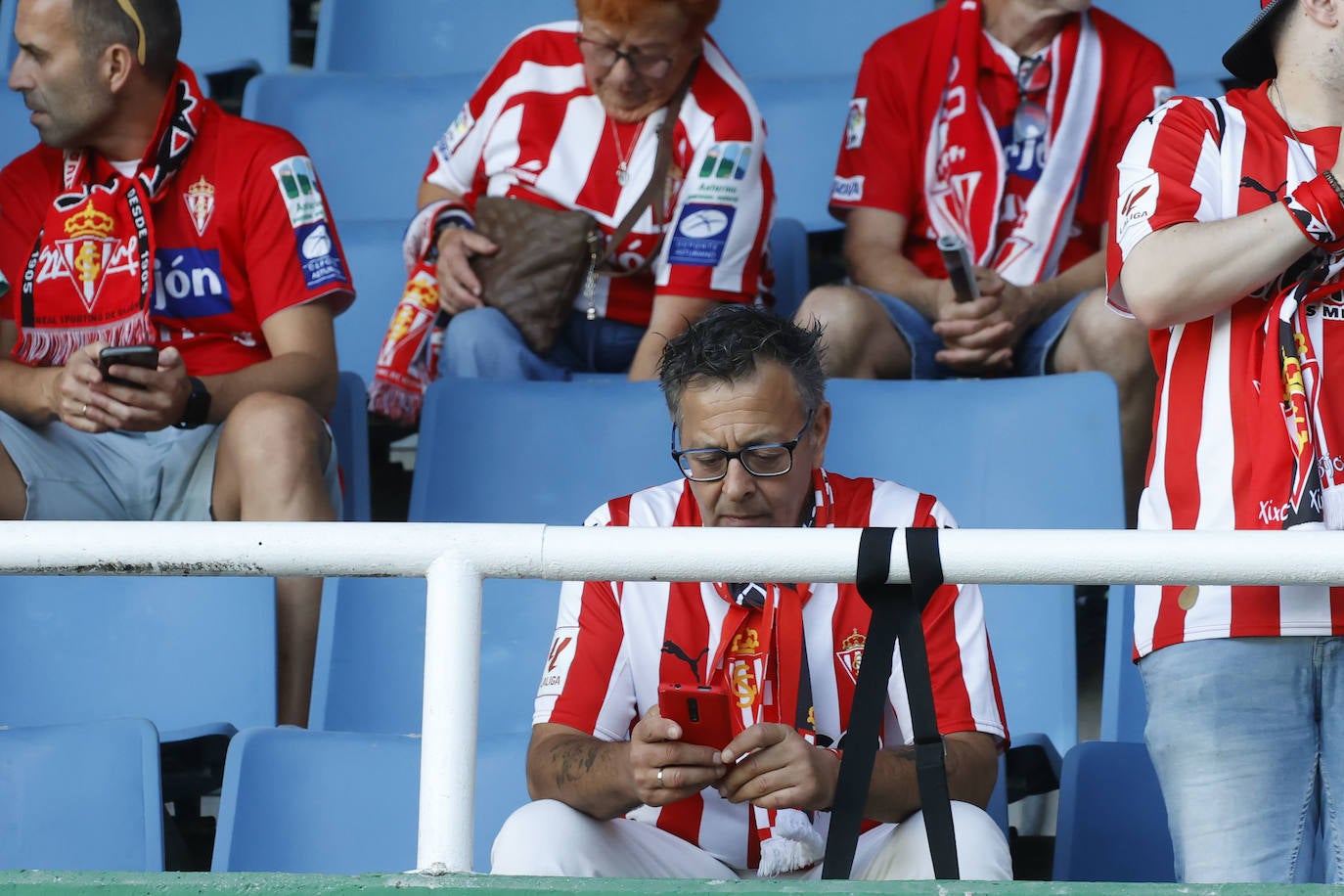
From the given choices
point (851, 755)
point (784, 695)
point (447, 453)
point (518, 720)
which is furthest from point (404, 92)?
point (851, 755)

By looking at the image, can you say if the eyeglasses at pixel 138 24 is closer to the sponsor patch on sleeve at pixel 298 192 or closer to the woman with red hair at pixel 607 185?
the sponsor patch on sleeve at pixel 298 192

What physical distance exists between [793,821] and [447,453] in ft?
3.40

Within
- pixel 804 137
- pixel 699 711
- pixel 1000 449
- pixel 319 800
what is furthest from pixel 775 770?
pixel 804 137

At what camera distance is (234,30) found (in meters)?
4.02

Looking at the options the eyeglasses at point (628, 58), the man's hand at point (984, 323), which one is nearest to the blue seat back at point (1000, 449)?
the man's hand at point (984, 323)

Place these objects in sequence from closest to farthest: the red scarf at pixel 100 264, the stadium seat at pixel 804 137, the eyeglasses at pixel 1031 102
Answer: the red scarf at pixel 100 264 < the eyeglasses at pixel 1031 102 < the stadium seat at pixel 804 137

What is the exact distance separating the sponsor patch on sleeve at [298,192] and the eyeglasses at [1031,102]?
112cm

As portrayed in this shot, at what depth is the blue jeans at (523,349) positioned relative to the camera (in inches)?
108

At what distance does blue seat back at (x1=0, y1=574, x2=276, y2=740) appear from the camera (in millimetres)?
2311

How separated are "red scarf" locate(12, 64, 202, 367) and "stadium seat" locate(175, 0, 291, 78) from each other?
1.45 meters

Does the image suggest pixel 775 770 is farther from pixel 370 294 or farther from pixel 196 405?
pixel 370 294

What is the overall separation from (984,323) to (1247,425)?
1068 millimetres

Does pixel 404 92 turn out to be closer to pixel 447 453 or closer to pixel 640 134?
pixel 640 134

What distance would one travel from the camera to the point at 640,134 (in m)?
2.82
